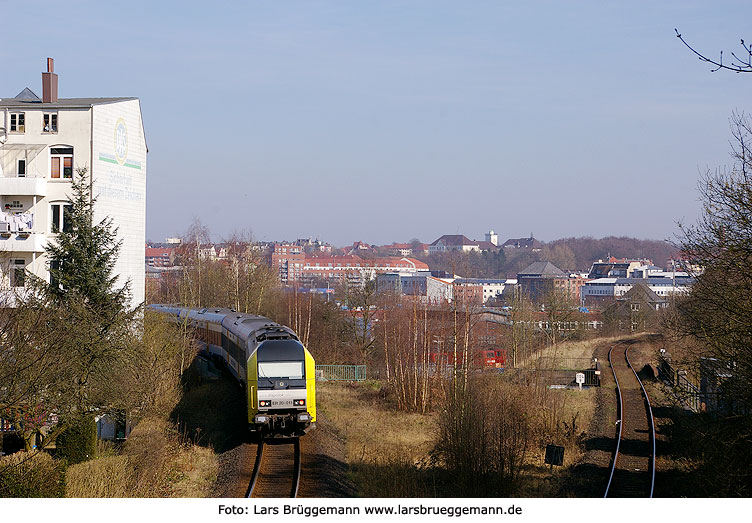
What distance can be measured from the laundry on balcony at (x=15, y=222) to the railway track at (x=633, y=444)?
23.4 meters

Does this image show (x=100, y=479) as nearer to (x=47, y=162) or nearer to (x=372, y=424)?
(x=372, y=424)

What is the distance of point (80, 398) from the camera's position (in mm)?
18328

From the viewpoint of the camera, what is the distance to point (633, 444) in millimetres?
22672

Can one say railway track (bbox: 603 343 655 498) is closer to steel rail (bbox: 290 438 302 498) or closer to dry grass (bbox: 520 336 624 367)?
steel rail (bbox: 290 438 302 498)

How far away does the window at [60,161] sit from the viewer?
31.9 metres

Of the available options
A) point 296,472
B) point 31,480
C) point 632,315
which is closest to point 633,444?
point 296,472

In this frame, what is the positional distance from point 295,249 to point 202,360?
154m

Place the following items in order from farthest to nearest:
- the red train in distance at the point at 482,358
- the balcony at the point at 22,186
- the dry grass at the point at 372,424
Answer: the balcony at the point at 22,186, the red train in distance at the point at 482,358, the dry grass at the point at 372,424

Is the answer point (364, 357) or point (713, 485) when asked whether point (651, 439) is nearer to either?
point (713, 485)

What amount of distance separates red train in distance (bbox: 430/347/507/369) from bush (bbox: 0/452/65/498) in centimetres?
1454

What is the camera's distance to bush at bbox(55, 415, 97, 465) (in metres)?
18.6

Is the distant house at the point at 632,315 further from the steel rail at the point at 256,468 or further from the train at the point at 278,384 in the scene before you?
the steel rail at the point at 256,468

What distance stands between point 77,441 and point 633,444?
1529 centimetres

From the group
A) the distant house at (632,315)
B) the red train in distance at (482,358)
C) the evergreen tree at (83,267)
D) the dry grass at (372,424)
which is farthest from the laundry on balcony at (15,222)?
the distant house at (632,315)
